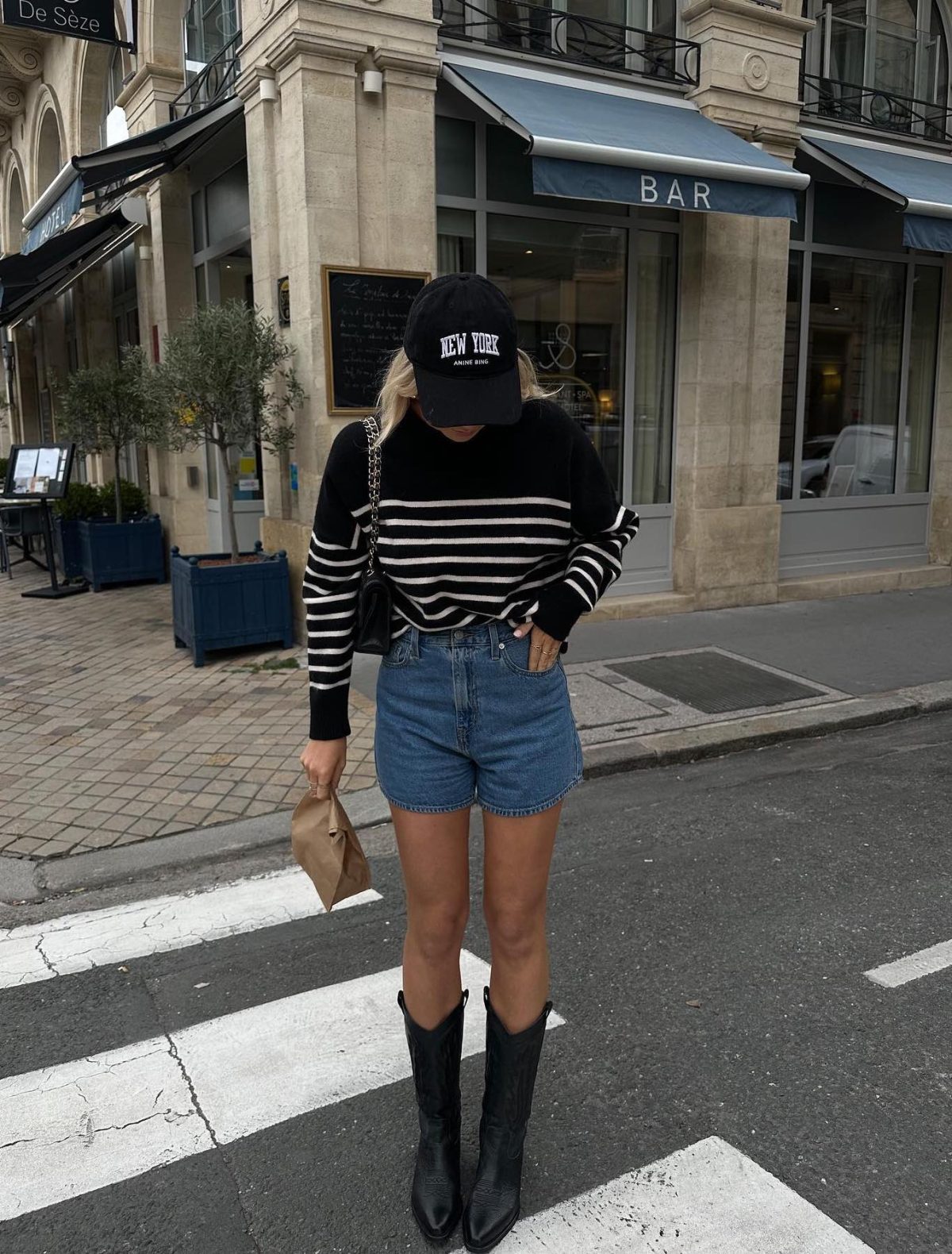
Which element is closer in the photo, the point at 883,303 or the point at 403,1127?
the point at 403,1127

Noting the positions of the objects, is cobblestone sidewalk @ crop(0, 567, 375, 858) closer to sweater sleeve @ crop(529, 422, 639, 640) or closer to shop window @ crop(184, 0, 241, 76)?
sweater sleeve @ crop(529, 422, 639, 640)

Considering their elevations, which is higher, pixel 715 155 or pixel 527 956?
pixel 715 155

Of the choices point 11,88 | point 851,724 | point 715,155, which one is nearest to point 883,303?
point 715,155

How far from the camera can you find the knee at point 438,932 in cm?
223

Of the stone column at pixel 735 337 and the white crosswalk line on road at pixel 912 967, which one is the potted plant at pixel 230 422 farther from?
the white crosswalk line on road at pixel 912 967

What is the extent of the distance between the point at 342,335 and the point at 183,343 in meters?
1.14

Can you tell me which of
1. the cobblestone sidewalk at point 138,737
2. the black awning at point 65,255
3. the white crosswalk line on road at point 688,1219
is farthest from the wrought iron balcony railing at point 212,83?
the white crosswalk line on road at point 688,1219

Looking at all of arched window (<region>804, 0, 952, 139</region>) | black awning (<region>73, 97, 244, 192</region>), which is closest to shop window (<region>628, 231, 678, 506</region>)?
arched window (<region>804, 0, 952, 139</region>)

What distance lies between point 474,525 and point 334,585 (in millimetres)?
351

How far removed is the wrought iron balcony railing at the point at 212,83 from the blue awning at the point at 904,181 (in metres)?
5.21

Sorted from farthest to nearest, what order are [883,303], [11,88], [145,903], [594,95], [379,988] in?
[11,88] < [883,303] < [594,95] < [145,903] < [379,988]

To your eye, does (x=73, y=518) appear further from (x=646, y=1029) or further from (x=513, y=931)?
(x=513, y=931)

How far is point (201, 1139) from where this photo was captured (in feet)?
8.38

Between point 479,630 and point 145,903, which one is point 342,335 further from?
point 479,630
